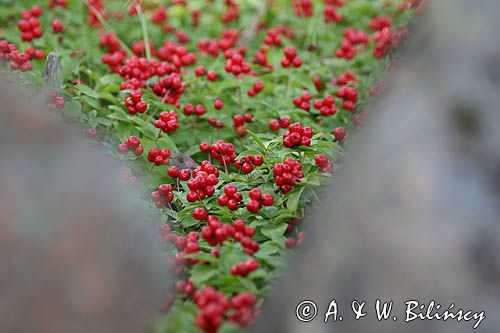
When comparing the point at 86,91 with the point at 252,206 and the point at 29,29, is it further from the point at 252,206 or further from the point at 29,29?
the point at 252,206

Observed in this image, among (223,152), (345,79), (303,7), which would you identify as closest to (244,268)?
(223,152)

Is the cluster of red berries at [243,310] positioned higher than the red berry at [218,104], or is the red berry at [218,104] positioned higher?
the red berry at [218,104]

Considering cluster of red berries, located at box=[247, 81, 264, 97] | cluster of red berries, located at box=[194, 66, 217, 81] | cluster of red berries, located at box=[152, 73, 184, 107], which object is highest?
cluster of red berries, located at box=[247, 81, 264, 97]

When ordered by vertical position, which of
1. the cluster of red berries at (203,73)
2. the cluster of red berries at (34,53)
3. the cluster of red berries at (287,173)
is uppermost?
the cluster of red berries at (203,73)

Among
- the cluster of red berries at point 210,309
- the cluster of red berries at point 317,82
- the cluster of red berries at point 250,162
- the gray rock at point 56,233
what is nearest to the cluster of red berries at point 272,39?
the cluster of red berries at point 317,82

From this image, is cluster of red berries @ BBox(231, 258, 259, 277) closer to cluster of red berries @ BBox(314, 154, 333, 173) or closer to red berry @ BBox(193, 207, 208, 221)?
red berry @ BBox(193, 207, 208, 221)

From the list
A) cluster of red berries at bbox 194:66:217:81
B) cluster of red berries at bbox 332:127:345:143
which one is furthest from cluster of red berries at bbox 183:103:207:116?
cluster of red berries at bbox 332:127:345:143

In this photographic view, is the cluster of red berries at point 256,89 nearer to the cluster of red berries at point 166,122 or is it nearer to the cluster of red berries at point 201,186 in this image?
the cluster of red berries at point 166,122
